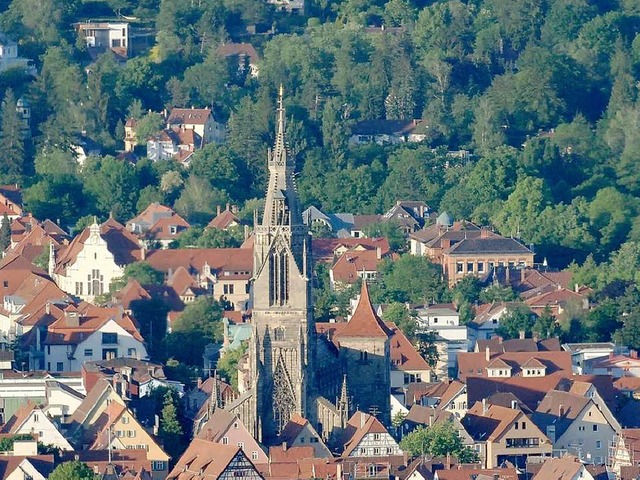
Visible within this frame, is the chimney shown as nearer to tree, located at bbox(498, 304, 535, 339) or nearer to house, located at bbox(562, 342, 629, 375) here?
tree, located at bbox(498, 304, 535, 339)

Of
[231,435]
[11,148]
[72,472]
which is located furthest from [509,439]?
[11,148]

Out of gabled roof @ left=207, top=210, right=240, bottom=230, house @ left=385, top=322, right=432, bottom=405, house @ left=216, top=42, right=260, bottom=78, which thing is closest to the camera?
house @ left=385, top=322, right=432, bottom=405

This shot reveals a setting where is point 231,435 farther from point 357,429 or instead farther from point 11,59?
point 11,59

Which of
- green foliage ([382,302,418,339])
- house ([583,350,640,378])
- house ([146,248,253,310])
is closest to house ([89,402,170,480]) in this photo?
green foliage ([382,302,418,339])

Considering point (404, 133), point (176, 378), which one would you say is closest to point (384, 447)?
point (176, 378)

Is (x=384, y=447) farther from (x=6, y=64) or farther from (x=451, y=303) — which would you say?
(x=6, y=64)

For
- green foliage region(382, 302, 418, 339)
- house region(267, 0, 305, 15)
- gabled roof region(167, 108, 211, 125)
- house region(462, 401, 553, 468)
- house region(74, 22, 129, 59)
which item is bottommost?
house region(462, 401, 553, 468)
